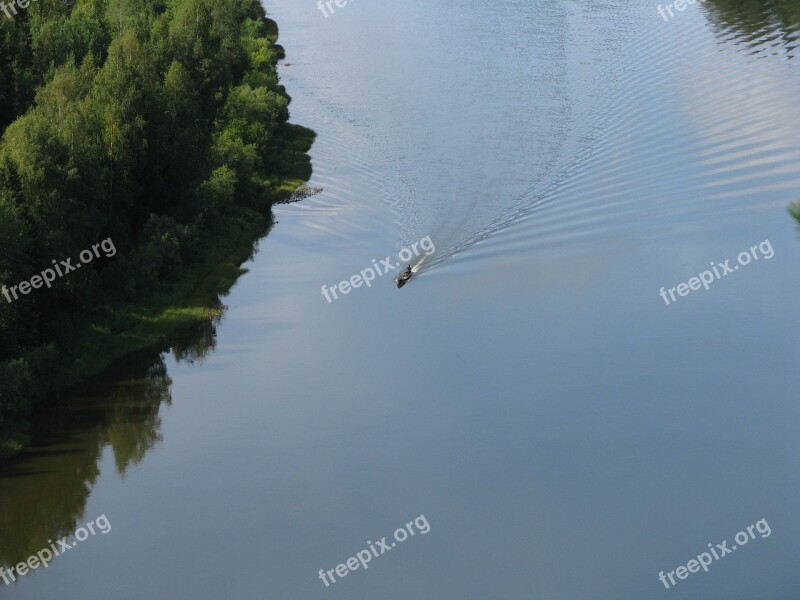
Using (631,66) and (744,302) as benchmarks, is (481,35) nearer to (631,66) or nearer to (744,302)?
(631,66)

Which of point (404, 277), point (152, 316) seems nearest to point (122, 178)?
point (152, 316)

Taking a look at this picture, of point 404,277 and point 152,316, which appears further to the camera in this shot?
point 404,277

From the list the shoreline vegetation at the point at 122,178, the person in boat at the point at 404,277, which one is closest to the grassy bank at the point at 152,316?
the shoreline vegetation at the point at 122,178

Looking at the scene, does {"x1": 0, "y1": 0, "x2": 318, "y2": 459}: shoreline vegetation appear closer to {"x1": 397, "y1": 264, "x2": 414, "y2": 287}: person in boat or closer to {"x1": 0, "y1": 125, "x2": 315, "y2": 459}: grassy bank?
{"x1": 0, "y1": 125, "x2": 315, "y2": 459}: grassy bank

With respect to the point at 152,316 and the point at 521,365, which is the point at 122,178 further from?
the point at 521,365

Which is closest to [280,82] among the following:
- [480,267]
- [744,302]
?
[480,267]
